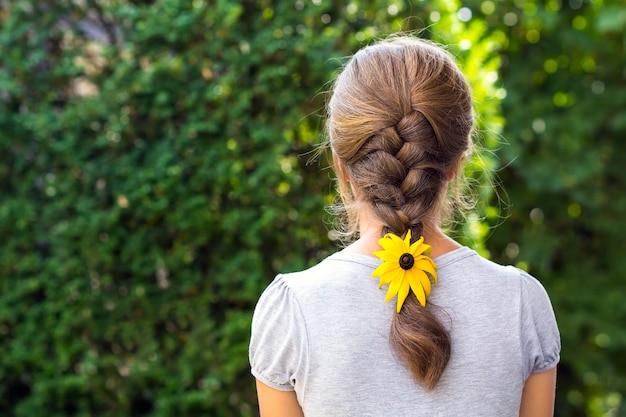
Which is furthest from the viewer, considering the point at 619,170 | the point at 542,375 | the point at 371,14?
the point at 619,170

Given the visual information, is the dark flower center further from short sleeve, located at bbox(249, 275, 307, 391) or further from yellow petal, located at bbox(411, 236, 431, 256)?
short sleeve, located at bbox(249, 275, 307, 391)

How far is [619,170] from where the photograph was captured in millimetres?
4938

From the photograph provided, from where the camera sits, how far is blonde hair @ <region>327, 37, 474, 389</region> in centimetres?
153

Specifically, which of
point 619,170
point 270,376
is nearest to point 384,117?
point 270,376

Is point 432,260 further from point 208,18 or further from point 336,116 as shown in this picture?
point 208,18

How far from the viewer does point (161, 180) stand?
10.3ft

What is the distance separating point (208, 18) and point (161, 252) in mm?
958

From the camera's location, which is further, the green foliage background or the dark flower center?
the green foliage background

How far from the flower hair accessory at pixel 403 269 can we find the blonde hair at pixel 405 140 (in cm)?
3

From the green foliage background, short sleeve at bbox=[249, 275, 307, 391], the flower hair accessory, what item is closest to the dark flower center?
the flower hair accessory

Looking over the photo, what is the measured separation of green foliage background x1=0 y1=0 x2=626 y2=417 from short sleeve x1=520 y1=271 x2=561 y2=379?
1.32m

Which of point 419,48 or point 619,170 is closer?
point 419,48

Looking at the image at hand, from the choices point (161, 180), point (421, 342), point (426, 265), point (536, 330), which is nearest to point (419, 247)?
point (426, 265)

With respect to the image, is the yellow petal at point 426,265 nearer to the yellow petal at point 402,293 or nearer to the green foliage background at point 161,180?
the yellow petal at point 402,293
